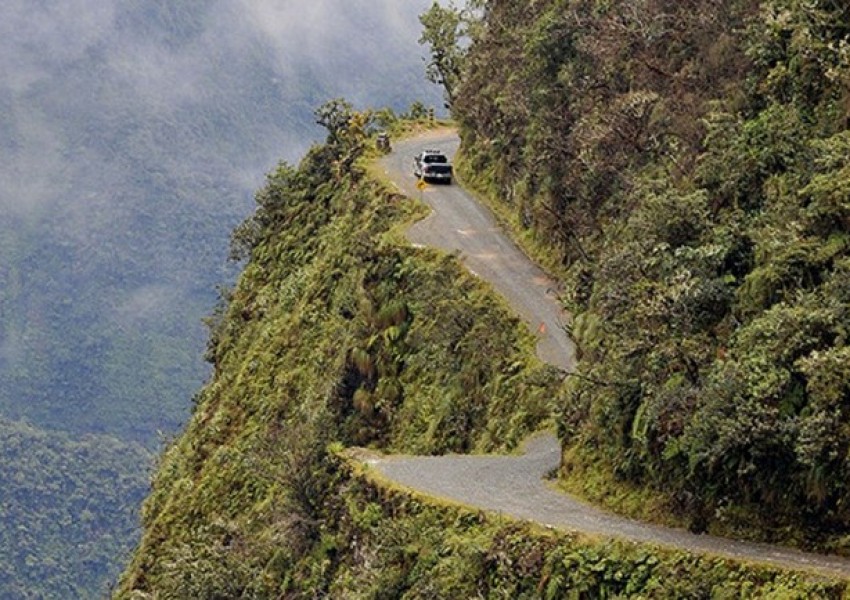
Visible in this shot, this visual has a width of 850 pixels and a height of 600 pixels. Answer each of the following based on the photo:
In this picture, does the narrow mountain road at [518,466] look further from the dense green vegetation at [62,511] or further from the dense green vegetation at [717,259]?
the dense green vegetation at [62,511]

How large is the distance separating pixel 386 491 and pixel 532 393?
224 inches

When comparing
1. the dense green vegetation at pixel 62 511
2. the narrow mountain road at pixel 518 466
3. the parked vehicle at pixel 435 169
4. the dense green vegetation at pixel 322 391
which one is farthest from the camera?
the dense green vegetation at pixel 62 511

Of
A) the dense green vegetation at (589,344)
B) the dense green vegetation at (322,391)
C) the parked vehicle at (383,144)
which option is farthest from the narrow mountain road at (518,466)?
the parked vehicle at (383,144)

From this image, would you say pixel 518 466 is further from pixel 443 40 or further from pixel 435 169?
pixel 443 40

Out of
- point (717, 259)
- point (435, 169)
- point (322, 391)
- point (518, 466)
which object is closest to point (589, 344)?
point (518, 466)

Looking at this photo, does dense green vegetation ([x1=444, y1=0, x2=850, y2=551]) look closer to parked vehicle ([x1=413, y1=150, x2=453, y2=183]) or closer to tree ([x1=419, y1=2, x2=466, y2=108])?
parked vehicle ([x1=413, y1=150, x2=453, y2=183])

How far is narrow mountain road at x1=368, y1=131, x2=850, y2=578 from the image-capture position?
846 inches

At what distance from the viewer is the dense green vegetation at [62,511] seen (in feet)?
524

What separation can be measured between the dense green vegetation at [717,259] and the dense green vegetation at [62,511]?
4853 inches

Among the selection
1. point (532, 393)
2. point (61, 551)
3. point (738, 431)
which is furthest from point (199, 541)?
point (61, 551)

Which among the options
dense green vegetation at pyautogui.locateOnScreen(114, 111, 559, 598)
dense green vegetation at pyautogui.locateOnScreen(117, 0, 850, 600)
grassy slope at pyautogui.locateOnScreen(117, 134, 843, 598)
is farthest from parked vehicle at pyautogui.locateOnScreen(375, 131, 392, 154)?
dense green vegetation at pyautogui.locateOnScreen(117, 0, 850, 600)

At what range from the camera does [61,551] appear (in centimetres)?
16875

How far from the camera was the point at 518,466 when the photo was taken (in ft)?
98.0

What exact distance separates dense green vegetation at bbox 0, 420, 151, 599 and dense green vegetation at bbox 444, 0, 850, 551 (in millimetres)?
123261
